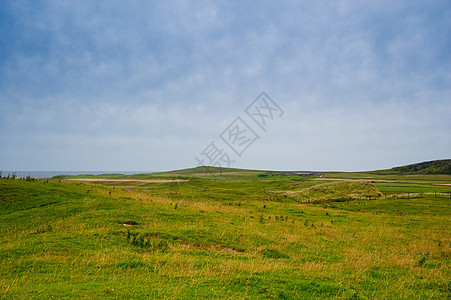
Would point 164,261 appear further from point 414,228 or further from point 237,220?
point 414,228

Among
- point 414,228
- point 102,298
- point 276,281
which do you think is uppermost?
point 102,298

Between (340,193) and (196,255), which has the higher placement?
(196,255)

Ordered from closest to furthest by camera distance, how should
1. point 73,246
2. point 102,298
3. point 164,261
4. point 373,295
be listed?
point 102,298
point 373,295
point 164,261
point 73,246

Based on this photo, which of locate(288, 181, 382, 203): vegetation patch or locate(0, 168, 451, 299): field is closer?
locate(0, 168, 451, 299): field

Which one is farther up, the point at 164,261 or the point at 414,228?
the point at 164,261

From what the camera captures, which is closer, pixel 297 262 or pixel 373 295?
pixel 373 295

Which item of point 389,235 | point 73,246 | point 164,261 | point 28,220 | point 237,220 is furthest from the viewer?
point 237,220

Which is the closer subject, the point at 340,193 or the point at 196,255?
the point at 196,255

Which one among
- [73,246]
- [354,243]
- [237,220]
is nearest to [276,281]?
[73,246]

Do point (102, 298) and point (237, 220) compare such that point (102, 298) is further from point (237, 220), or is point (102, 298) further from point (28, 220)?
point (237, 220)

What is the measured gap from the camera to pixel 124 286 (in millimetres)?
7801

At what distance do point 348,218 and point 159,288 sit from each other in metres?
26.5

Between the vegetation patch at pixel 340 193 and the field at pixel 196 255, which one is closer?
the field at pixel 196 255

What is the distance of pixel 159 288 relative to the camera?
7.74 meters
